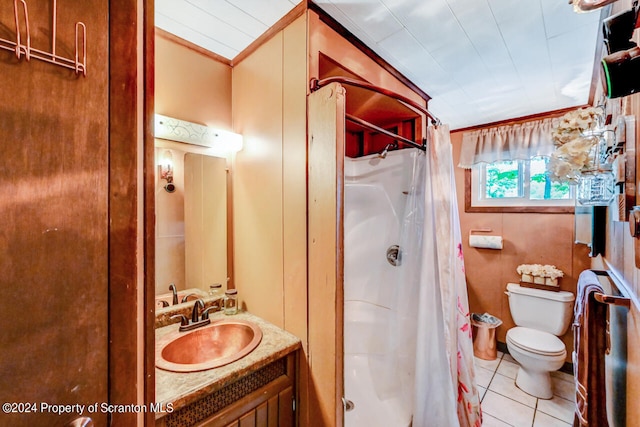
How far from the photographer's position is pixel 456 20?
121 cm

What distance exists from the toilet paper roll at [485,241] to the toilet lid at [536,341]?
2.49 feet

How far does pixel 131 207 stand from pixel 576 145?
6.27ft

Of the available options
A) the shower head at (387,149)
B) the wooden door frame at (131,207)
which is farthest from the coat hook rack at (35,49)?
the shower head at (387,149)

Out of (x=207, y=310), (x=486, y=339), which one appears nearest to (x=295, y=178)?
(x=207, y=310)

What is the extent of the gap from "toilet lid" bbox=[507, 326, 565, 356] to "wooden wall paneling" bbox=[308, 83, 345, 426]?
178cm

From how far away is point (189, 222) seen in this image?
1.44 m

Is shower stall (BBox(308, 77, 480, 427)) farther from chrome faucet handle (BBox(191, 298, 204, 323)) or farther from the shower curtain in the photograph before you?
chrome faucet handle (BBox(191, 298, 204, 323))

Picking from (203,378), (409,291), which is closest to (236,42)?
(203,378)

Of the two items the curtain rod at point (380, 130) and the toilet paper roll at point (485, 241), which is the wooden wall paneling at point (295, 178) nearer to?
the curtain rod at point (380, 130)

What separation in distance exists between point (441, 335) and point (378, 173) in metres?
1.15

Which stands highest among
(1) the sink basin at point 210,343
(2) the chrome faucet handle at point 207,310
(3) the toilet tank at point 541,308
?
(2) the chrome faucet handle at point 207,310

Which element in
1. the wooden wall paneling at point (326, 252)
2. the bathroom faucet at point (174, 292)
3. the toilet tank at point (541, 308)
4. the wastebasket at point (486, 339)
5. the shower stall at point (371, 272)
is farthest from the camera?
the wastebasket at point (486, 339)

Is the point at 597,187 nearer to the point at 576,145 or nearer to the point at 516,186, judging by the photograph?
the point at 576,145

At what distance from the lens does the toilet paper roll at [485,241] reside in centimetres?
250
